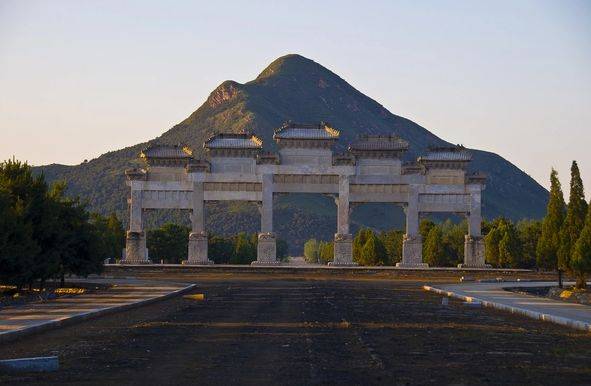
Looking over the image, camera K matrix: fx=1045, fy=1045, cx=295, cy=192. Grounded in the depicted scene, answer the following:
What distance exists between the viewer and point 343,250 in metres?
86.4

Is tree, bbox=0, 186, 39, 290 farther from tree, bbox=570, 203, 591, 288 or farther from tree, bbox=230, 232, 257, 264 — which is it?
tree, bbox=230, 232, 257, 264

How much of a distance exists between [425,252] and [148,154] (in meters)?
28.1

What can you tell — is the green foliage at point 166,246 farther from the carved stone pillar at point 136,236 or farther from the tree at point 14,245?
the tree at point 14,245

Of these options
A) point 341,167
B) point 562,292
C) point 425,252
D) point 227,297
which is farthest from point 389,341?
point 425,252

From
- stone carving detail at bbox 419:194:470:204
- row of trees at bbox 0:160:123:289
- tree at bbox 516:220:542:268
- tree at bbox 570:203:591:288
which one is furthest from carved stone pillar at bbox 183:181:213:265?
tree at bbox 570:203:591:288

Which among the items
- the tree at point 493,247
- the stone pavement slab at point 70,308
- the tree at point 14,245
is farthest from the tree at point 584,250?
the tree at point 493,247

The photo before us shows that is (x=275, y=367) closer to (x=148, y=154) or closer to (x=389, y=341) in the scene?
(x=389, y=341)

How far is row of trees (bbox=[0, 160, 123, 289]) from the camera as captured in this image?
4012cm

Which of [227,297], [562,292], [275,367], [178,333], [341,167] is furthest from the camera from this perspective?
[341,167]

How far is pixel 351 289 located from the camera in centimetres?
5462

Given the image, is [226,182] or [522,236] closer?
[226,182]

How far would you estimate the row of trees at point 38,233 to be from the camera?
4012cm

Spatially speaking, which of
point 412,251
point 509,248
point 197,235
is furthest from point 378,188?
point 197,235

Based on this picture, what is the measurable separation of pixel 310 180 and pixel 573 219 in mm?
36716
